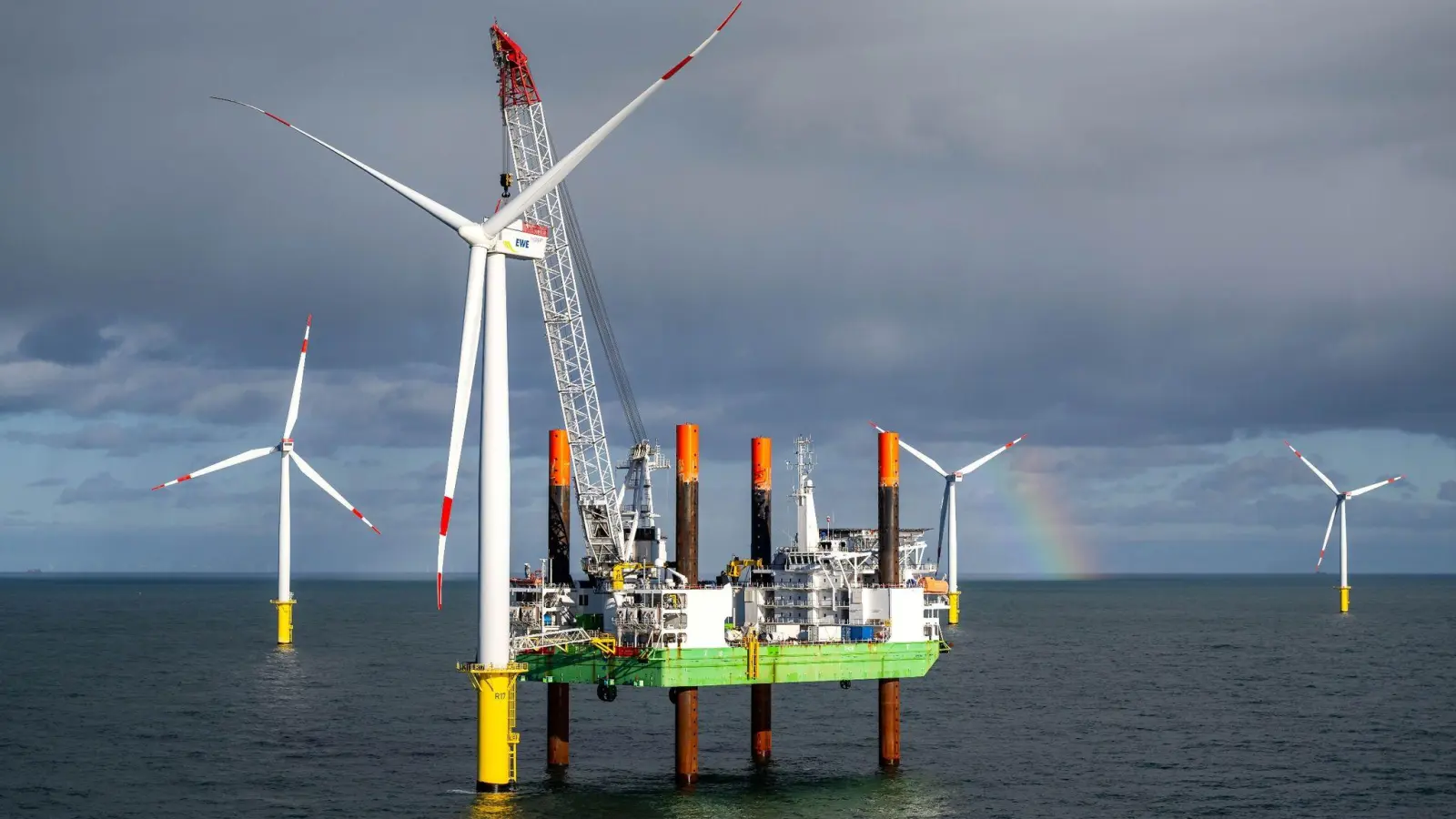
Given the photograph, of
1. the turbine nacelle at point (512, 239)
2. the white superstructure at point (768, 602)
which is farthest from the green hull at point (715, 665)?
the turbine nacelle at point (512, 239)

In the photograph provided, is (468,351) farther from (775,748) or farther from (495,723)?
(775,748)

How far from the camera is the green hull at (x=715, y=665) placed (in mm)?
87188

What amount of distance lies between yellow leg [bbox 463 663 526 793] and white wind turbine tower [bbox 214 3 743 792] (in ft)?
0.16

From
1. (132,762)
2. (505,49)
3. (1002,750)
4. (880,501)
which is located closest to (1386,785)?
(1002,750)

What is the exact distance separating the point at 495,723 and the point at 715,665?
14136 millimetres

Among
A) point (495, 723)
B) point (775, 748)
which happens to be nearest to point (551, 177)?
point (495, 723)

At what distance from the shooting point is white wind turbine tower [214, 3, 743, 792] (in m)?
80.3

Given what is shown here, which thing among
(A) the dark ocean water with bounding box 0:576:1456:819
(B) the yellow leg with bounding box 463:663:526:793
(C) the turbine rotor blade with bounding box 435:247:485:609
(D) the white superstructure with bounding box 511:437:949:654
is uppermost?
(C) the turbine rotor blade with bounding box 435:247:485:609

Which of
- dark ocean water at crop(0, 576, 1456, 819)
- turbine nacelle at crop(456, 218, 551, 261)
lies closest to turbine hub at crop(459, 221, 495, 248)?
turbine nacelle at crop(456, 218, 551, 261)

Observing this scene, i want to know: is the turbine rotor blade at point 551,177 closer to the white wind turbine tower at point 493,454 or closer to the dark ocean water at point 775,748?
the white wind turbine tower at point 493,454

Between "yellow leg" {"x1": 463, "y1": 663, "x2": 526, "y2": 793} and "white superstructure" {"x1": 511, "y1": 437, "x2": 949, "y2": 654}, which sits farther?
"white superstructure" {"x1": 511, "y1": 437, "x2": 949, "y2": 654}

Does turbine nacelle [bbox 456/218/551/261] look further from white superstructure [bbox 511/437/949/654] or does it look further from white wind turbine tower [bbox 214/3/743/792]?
white superstructure [bbox 511/437/949/654]

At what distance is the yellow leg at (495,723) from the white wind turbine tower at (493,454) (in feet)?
0.16

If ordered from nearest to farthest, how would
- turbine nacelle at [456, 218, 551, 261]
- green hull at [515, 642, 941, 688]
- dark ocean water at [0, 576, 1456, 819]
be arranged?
turbine nacelle at [456, 218, 551, 261] < green hull at [515, 642, 941, 688] < dark ocean water at [0, 576, 1456, 819]
